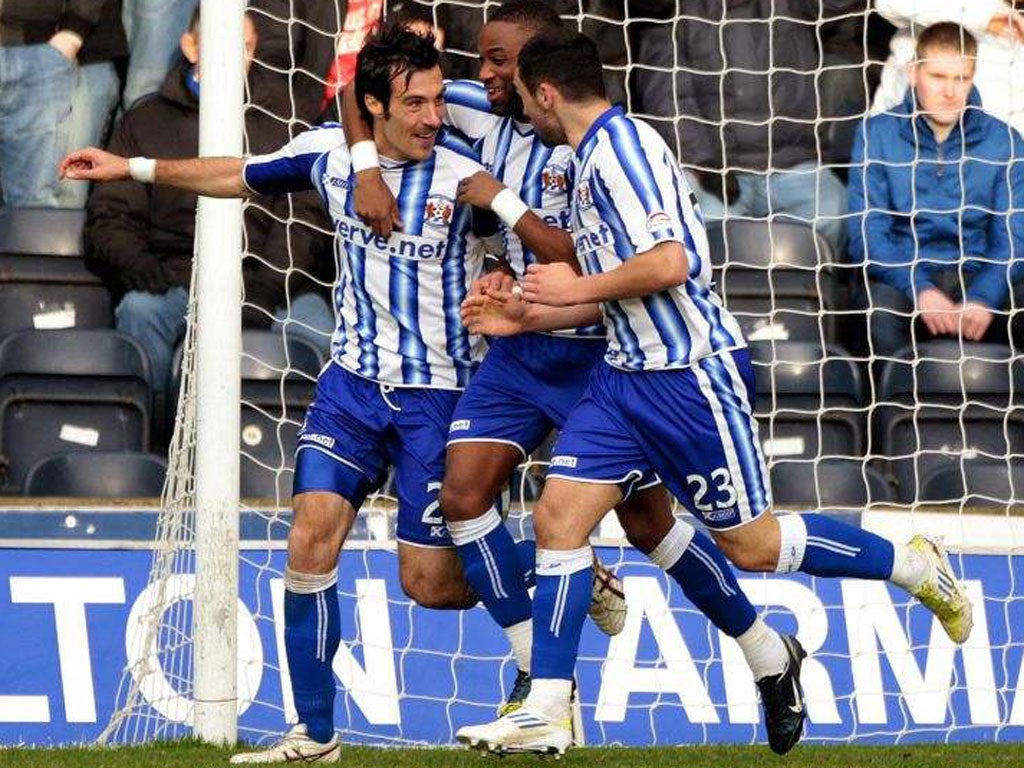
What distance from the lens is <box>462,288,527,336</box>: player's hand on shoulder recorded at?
5.58 meters

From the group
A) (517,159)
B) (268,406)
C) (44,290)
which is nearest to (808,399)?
(268,406)

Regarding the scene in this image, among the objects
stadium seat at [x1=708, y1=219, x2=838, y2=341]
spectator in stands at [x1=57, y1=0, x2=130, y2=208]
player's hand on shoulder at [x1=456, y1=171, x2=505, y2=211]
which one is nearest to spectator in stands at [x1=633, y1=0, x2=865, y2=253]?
stadium seat at [x1=708, y1=219, x2=838, y2=341]

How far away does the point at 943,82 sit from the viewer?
8742 mm

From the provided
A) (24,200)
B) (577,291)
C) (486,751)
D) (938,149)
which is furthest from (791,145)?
(486,751)

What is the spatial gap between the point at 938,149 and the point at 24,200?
13.3 feet

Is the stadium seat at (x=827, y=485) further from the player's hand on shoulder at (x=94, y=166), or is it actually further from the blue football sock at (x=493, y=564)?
the player's hand on shoulder at (x=94, y=166)

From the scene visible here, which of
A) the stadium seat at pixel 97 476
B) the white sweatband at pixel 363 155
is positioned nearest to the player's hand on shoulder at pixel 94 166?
the white sweatband at pixel 363 155

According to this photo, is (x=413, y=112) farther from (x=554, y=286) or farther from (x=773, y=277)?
(x=773, y=277)

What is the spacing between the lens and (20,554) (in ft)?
23.1

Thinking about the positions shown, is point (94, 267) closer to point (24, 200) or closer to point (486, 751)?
point (24, 200)

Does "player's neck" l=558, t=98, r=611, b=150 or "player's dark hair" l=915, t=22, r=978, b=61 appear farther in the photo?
"player's dark hair" l=915, t=22, r=978, b=61

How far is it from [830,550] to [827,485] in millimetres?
2592

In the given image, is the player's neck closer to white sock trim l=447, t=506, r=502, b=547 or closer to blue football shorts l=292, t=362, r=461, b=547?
blue football shorts l=292, t=362, r=461, b=547

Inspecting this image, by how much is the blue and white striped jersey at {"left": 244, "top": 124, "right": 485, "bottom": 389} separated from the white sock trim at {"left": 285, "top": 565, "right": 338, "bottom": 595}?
0.61 metres
